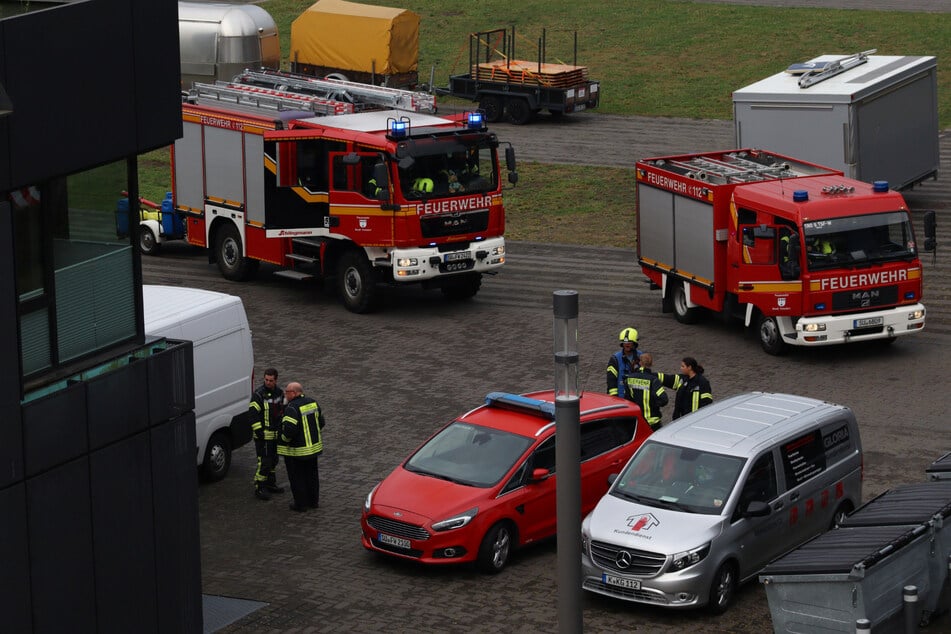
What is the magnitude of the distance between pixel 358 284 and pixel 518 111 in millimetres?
18509

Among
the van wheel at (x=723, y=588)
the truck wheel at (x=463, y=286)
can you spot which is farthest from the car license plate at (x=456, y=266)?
the van wheel at (x=723, y=588)

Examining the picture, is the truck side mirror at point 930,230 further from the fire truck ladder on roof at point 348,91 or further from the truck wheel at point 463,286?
the fire truck ladder on roof at point 348,91

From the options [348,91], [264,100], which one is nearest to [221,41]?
[348,91]

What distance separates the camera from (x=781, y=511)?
15039 millimetres

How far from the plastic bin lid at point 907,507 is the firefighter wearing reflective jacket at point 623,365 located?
4238mm

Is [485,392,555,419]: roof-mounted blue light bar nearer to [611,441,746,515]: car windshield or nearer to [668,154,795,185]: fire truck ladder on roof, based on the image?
[611,441,746,515]: car windshield

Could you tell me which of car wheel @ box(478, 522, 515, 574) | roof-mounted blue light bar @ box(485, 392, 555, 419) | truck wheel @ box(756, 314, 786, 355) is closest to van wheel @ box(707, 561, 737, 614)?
car wheel @ box(478, 522, 515, 574)

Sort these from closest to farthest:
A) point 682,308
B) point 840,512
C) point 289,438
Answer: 1. point 840,512
2. point 289,438
3. point 682,308

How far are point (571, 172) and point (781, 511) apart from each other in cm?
2303

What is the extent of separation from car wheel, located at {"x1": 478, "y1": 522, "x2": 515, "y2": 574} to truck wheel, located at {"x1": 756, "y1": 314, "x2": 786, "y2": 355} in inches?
334

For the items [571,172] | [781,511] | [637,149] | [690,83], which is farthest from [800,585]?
[690,83]

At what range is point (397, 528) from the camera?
608 inches

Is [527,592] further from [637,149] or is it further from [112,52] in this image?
[637,149]

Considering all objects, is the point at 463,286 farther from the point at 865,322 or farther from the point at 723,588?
the point at 723,588
